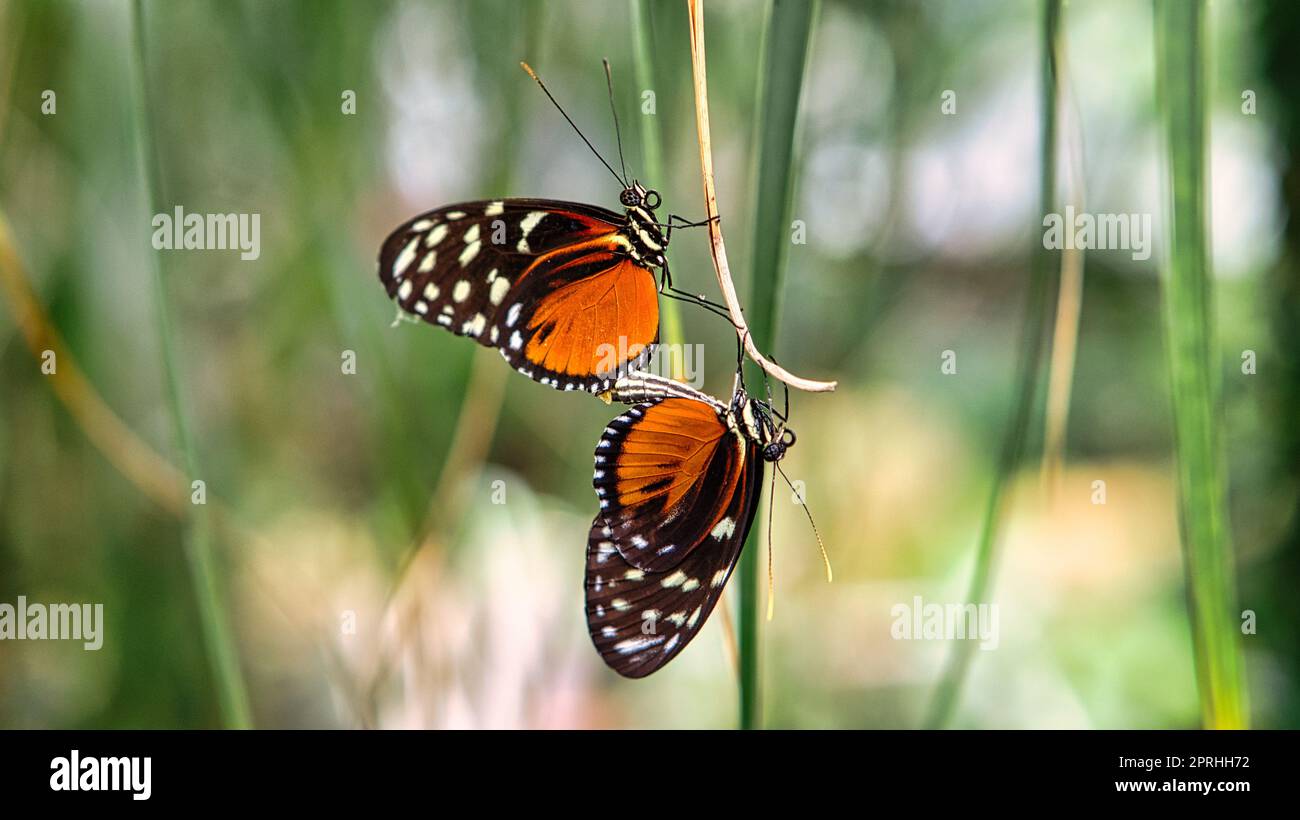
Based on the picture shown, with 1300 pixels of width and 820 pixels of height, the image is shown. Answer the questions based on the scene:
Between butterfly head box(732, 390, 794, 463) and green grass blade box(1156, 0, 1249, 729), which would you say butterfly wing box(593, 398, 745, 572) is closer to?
butterfly head box(732, 390, 794, 463)

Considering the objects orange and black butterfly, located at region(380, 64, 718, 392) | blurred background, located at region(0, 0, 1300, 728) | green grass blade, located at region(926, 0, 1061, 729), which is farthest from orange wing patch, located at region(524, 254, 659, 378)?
green grass blade, located at region(926, 0, 1061, 729)

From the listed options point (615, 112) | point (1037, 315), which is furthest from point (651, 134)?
point (1037, 315)

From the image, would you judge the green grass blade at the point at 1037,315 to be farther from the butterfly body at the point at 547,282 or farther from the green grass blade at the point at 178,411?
the green grass blade at the point at 178,411

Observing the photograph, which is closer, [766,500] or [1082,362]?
[766,500]

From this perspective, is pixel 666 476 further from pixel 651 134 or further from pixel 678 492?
pixel 651 134

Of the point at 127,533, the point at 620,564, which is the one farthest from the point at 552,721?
the point at 127,533

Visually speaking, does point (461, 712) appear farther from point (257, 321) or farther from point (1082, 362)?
point (1082, 362)
